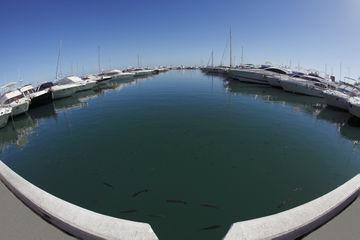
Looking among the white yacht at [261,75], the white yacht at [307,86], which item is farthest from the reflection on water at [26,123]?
the white yacht at [261,75]

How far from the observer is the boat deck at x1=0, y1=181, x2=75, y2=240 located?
184 inches

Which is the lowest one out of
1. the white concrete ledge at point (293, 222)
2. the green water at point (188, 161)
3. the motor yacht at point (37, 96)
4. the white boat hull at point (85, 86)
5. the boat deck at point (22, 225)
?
the green water at point (188, 161)

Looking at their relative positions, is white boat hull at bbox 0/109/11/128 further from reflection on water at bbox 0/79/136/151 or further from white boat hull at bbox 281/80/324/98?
white boat hull at bbox 281/80/324/98

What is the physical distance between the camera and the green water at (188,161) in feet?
28.2

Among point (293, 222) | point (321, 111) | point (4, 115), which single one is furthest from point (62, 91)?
point (293, 222)

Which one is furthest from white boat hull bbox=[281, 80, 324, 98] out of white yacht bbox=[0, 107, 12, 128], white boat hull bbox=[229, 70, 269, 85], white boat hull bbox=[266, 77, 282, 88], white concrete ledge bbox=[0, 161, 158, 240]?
white yacht bbox=[0, 107, 12, 128]

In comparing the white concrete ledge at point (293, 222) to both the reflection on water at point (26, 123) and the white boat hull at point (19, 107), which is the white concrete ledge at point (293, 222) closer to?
the reflection on water at point (26, 123)

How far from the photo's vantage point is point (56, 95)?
3944 cm

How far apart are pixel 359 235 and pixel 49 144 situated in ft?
61.6

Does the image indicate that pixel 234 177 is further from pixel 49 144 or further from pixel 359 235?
pixel 49 144

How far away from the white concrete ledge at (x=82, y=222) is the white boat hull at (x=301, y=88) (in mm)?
36913

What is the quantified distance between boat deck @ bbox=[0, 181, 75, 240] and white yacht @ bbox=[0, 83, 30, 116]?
86.5 ft

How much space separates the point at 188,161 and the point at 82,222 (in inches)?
328

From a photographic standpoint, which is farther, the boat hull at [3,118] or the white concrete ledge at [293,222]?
the boat hull at [3,118]
